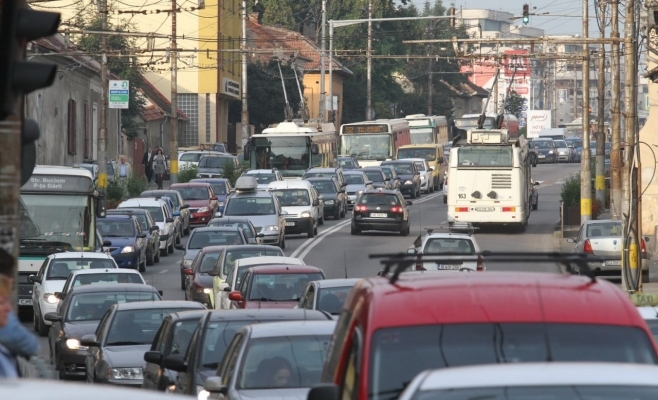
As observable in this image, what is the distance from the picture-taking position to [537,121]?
144750 millimetres

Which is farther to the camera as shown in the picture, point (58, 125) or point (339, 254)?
point (58, 125)

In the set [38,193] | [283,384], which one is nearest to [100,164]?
[38,193]

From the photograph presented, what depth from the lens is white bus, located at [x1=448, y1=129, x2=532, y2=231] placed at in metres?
44.0

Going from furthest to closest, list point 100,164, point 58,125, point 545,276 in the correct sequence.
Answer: point 58,125
point 100,164
point 545,276

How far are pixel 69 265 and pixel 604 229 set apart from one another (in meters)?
13.1

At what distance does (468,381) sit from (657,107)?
34244 mm

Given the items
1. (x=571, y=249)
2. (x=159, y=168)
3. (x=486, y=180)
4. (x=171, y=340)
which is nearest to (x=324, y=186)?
(x=486, y=180)

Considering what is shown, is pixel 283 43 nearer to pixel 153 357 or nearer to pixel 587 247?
pixel 587 247

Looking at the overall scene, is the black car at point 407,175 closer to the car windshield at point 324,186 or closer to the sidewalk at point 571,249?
the car windshield at point 324,186

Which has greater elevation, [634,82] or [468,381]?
[634,82]

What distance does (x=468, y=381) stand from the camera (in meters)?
5.48

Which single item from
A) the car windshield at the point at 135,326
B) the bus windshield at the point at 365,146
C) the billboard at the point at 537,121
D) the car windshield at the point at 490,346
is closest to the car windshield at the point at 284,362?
the car windshield at the point at 490,346

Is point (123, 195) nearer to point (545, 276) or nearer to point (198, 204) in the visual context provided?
point (198, 204)

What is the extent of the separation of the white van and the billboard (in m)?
101
